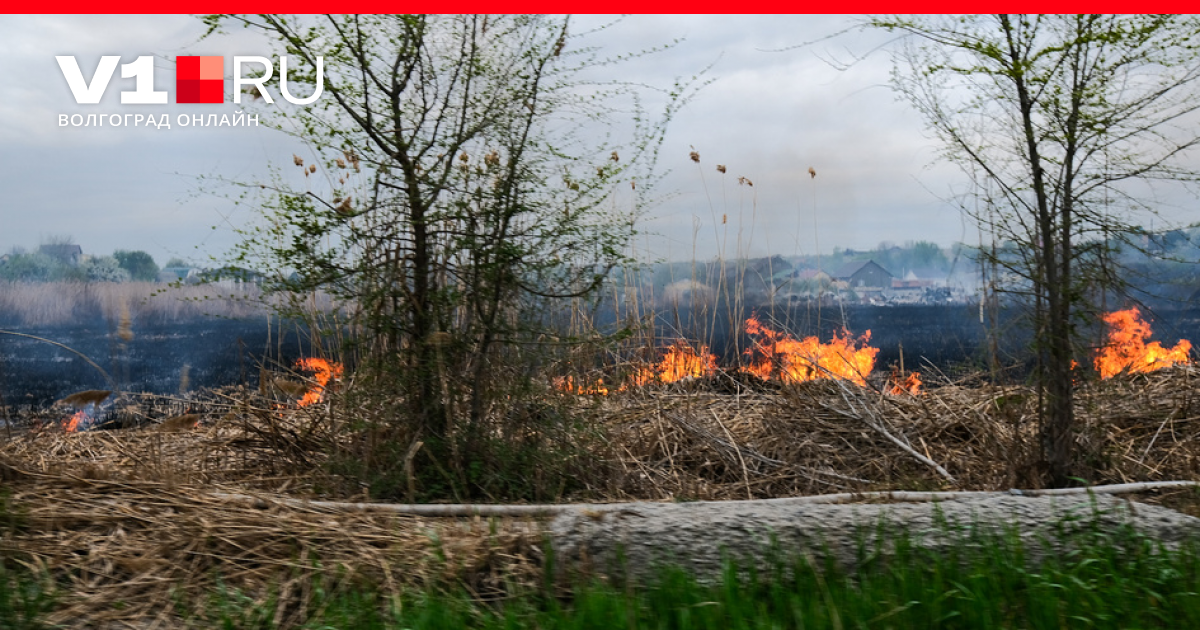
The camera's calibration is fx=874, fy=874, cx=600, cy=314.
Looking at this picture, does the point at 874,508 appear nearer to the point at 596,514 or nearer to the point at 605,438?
the point at 596,514

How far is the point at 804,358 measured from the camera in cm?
605

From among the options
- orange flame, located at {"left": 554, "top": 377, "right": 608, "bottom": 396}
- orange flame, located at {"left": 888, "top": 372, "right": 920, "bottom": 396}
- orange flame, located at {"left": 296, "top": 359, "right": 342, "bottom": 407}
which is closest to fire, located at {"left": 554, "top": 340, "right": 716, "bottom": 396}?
orange flame, located at {"left": 554, "top": 377, "right": 608, "bottom": 396}

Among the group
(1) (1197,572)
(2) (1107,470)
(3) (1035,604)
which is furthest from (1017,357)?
(3) (1035,604)

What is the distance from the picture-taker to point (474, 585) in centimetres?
277

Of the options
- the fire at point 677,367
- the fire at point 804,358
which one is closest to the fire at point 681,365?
the fire at point 677,367

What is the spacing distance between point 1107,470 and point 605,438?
9.34ft

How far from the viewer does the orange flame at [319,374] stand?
545 cm

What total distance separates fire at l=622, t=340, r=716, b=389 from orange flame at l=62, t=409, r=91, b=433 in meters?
4.28

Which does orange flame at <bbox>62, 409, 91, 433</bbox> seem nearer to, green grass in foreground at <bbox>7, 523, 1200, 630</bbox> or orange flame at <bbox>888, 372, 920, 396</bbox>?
green grass in foreground at <bbox>7, 523, 1200, 630</bbox>

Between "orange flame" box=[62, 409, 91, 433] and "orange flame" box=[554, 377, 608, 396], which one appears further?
"orange flame" box=[62, 409, 91, 433]

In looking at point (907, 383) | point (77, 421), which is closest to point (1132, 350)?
point (907, 383)

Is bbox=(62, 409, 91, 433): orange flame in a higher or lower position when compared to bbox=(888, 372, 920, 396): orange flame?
lower

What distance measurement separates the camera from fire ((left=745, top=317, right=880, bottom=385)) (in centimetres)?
604

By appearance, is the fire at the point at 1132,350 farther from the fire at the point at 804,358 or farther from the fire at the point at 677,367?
the fire at the point at 677,367
